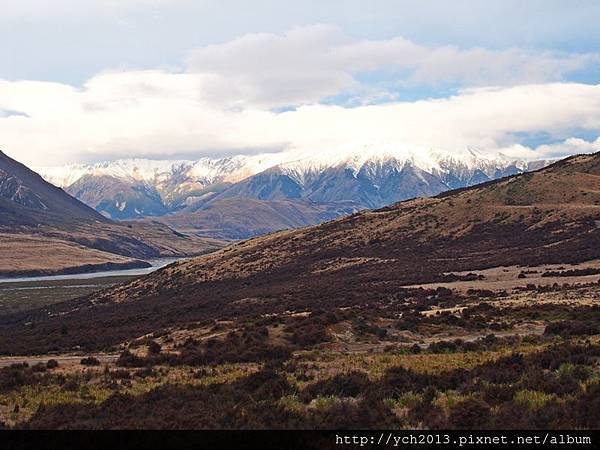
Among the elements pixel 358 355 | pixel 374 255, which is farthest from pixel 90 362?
pixel 374 255

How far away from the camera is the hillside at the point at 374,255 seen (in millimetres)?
75562

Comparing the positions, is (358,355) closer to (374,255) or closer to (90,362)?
(90,362)

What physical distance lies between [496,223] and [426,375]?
96573 millimetres

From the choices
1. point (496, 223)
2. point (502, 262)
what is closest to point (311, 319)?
point (502, 262)

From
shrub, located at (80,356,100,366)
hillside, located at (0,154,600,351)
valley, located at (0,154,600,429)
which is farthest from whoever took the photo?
hillside, located at (0,154,600,351)

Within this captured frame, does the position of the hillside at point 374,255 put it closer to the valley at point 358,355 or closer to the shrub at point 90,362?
the valley at point 358,355

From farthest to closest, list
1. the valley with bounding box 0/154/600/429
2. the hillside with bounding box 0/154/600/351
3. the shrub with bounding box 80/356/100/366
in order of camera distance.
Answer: the hillside with bounding box 0/154/600/351 → the shrub with bounding box 80/356/100/366 → the valley with bounding box 0/154/600/429

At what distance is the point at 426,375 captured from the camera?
20.5 meters

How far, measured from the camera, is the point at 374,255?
107438 mm

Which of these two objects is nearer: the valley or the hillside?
the valley

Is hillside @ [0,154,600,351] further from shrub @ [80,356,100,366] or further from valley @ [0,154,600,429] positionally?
shrub @ [80,356,100,366]

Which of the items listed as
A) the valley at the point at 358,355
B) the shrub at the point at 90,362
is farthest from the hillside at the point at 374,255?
the shrub at the point at 90,362

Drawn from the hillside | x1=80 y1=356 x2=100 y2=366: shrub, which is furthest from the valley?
the hillside

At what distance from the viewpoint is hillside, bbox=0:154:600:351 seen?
75.6 meters
